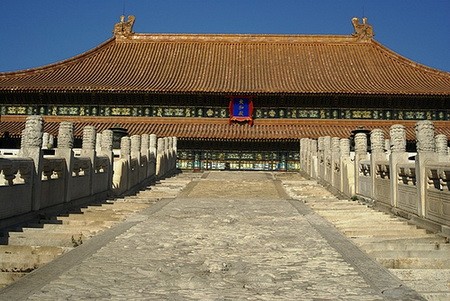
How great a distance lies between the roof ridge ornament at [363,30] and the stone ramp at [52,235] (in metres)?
28.0

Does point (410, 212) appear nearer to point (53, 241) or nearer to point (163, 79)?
point (53, 241)

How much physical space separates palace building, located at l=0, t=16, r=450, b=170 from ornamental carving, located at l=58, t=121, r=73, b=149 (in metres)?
16.2

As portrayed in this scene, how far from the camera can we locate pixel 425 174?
8773 millimetres

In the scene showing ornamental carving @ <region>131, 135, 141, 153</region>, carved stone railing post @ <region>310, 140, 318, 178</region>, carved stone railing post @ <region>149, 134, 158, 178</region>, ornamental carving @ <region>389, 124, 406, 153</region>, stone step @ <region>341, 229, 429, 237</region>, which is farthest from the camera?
carved stone railing post @ <region>310, 140, 318, 178</region>

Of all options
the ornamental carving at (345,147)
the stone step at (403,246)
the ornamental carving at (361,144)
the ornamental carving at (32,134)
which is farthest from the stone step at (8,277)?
the ornamental carving at (345,147)

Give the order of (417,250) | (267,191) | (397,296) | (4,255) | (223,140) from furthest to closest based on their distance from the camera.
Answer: (223,140) → (267,191) → (417,250) → (4,255) → (397,296)

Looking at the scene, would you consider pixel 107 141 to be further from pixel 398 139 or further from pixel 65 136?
pixel 398 139

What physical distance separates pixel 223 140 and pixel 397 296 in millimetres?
23416

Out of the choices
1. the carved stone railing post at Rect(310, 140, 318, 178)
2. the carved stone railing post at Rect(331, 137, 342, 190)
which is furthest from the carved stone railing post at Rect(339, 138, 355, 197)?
the carved stone railing post at Rect(310, 140, 318, 178)

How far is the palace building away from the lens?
2873 cm

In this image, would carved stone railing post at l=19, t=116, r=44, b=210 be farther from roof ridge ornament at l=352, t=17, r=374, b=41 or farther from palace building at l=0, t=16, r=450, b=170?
roof ridge ornament at l=352, t=17, r=374, b=41

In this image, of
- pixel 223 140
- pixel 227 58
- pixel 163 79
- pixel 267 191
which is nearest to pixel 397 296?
pixel 267 191

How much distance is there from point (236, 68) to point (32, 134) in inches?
1003

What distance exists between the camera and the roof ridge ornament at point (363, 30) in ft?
117
